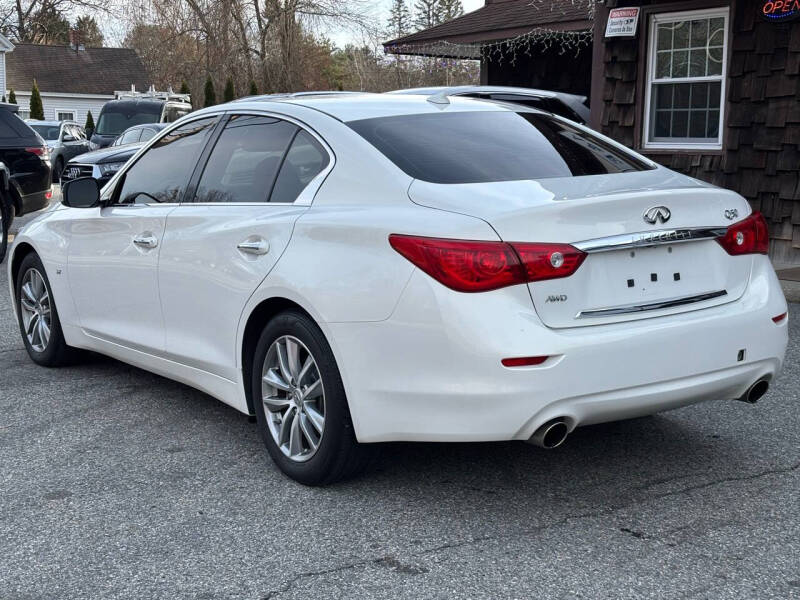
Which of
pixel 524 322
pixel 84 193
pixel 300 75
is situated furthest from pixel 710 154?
pixel 300 75

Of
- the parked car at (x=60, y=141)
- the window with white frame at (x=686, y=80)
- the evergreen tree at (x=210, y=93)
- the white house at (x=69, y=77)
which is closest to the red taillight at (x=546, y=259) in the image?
the window with white frame at (x=686, y=80)

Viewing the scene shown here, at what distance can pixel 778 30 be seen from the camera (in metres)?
10.6

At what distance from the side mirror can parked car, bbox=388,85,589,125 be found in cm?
456

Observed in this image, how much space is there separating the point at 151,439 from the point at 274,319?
3.63 ft

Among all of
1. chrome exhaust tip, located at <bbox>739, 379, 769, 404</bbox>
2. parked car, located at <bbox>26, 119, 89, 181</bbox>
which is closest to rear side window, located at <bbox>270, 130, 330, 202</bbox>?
chrome exhaust tip, located at <bbox>739, 379, 769, 404</bbox>

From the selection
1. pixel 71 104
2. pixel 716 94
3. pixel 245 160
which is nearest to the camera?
pixel 245 160

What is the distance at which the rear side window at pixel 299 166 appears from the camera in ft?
14.5

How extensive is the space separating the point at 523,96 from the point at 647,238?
7460 millimetres

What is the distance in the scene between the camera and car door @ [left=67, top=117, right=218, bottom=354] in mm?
5172

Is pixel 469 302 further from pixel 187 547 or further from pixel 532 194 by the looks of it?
pixel 187 547

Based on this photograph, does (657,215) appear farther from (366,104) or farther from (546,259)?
(366,104)

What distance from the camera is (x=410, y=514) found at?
3975 mm

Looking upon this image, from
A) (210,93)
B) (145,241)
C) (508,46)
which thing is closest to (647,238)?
(145,241)

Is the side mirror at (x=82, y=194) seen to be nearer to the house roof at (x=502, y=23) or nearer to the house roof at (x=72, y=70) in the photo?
the house roof at (x=502, y=23)
